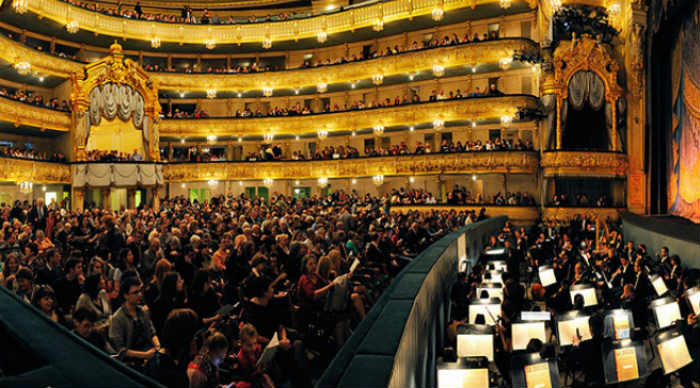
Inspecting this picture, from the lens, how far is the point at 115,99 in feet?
114

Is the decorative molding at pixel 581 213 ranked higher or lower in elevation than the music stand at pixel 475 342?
higher

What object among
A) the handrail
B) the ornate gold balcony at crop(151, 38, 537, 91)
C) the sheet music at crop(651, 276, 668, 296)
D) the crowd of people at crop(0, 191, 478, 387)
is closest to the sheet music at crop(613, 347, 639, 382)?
the handrail

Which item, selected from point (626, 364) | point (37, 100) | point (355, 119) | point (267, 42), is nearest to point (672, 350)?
point (626, 364)

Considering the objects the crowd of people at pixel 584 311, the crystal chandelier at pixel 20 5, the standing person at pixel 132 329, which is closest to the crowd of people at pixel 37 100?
the crystal chandelier at pixel 20 5

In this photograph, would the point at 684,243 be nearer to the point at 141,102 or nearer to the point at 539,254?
the point at 539,254

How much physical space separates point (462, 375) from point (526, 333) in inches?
91.7

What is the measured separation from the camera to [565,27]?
1095 inches

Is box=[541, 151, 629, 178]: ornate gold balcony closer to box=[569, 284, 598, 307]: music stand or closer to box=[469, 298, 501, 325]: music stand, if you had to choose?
box=[569, 284, 598, 307]: music stand

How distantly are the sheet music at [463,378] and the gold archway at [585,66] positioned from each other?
25979 millimetres

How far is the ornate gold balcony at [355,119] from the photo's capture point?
104 ft

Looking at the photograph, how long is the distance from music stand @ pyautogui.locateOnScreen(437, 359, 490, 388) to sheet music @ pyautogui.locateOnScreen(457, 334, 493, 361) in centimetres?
141

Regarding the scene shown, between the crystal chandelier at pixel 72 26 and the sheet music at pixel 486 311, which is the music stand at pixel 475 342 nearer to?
the sheet music at pixel 486 311

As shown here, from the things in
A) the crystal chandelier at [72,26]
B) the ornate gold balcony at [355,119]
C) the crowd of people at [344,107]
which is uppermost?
the crystal chandelier at [72,26]

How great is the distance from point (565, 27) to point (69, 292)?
28.9 meters
